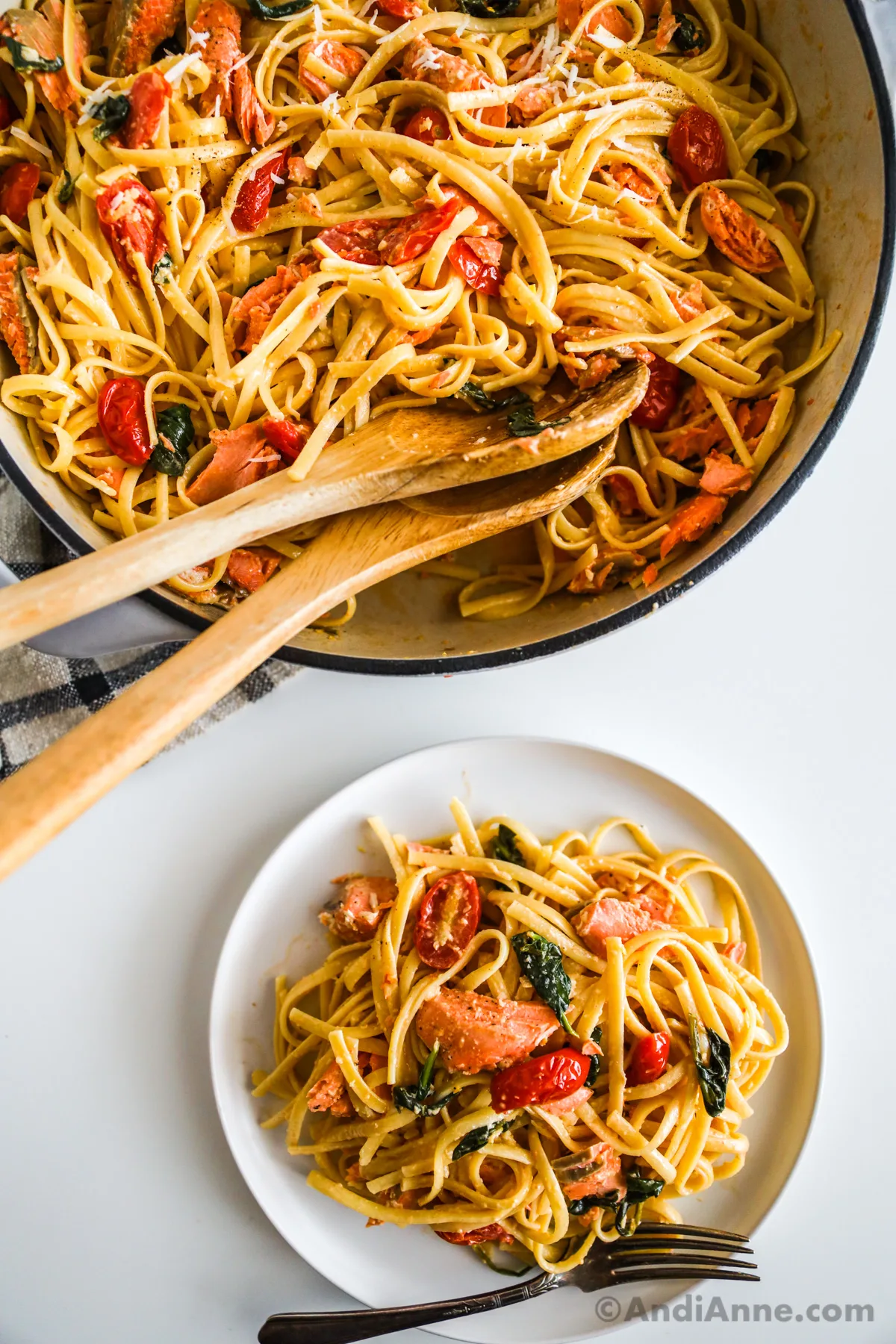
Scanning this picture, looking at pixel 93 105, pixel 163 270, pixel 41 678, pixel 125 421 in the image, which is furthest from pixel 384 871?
pixel 93 105

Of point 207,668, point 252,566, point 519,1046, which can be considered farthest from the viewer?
point 519,1046

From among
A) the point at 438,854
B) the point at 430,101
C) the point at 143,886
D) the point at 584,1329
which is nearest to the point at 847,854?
the point at 438,854

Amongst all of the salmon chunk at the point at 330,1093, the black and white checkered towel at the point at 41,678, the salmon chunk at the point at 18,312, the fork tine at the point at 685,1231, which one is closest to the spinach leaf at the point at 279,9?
the salmon chunk at the point at 18,312

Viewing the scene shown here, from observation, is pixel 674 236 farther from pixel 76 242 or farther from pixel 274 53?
pixel 76 242

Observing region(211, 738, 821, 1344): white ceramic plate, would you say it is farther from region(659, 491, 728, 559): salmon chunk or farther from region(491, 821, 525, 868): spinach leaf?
region(659, 491, 728, 559): salmon chunk

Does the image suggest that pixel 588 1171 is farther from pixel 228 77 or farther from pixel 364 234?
pixel 228 77
